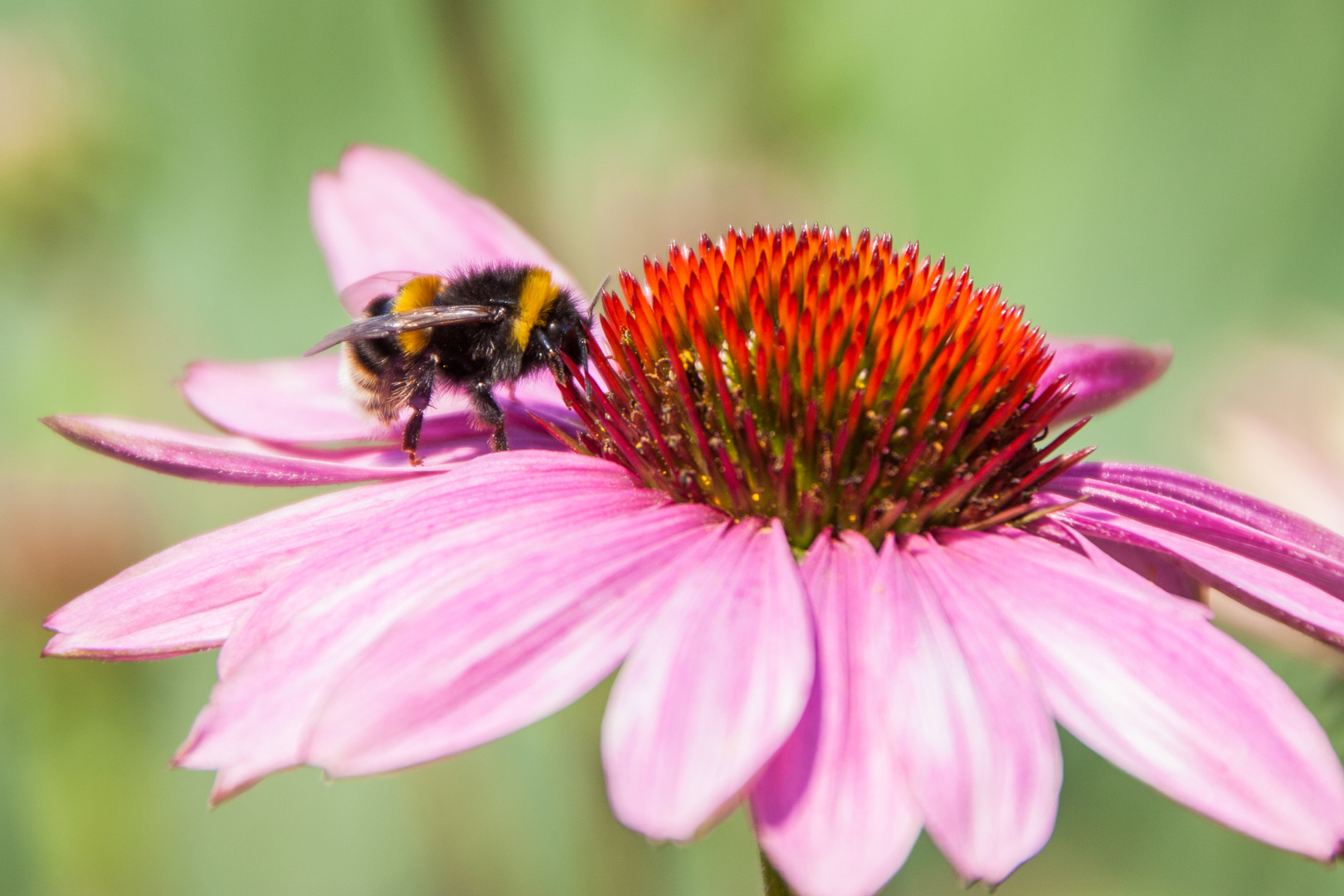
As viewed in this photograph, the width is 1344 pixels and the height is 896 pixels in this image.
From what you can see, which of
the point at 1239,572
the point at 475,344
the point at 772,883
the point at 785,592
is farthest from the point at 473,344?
the point at 1239,572

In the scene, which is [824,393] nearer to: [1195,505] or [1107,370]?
[1195,505]

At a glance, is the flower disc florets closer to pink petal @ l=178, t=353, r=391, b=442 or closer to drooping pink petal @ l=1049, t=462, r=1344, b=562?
drooping pink petal @ l=1049, t=462, r=1344, b=562

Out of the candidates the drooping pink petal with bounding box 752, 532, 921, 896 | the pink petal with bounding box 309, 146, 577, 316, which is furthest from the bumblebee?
the drooping pink petal with bounding box 752, 532, 921, 896

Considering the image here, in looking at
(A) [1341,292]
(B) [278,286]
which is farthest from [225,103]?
(A) [1341,292]

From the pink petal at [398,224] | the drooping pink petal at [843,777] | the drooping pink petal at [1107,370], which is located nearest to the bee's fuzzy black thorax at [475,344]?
the pink petal at [398,224]

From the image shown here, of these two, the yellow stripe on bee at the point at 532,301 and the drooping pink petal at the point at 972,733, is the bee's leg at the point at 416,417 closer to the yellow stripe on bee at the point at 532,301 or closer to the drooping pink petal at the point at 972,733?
the yellow stripe on bee at the point at 532,301

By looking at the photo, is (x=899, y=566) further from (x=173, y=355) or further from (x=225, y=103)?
(x=225, y=103)

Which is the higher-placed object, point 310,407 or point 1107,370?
point 1107,370
